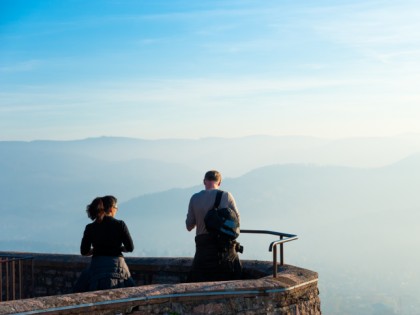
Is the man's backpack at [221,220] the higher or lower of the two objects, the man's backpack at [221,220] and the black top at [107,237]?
the higher

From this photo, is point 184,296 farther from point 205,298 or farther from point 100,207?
point 100,207

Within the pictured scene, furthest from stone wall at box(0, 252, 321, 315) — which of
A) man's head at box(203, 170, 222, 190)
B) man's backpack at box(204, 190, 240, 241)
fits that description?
man's head at box(203, 170, 222, 190)

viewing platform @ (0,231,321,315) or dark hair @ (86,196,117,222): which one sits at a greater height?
dark hair @ (86,196,117,222)

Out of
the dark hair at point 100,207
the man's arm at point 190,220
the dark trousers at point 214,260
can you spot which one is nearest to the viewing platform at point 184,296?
the dark trousers at point 214,260

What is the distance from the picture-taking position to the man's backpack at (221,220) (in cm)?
1036

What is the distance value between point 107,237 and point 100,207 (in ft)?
1.18

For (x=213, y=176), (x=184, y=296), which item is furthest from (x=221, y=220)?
(x=184, y=296)

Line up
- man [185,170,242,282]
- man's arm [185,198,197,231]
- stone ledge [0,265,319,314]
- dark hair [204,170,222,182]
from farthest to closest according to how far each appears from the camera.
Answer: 1. man's arm [185,198,197,231]
2. man [185,170,242,282]
3. dark hair [204,170,222,182]
4. stone ledge [0,265,319,314]

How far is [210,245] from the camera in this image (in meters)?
10.6

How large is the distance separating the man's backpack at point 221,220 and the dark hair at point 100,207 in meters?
1.16

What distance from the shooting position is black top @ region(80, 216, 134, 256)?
390 inches

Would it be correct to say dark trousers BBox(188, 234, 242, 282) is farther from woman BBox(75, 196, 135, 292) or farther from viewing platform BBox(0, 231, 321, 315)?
woman BBox(75, 196, 135, 292)

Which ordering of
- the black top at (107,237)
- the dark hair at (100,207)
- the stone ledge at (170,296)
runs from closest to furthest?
the stone ledge at (170,296)
the dark hair at (100,207)
the black top at (107,237)

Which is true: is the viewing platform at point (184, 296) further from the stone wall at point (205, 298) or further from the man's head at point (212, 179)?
the man's head at point (212, 179)
